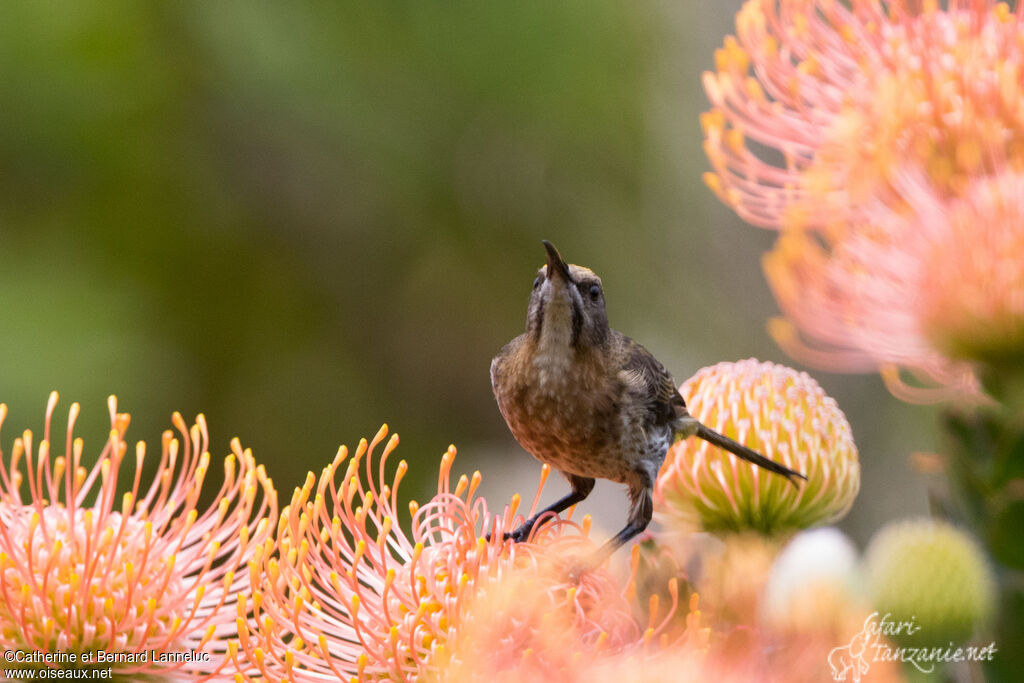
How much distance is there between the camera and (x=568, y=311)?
94cm

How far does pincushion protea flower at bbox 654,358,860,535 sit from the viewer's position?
86 centimetres

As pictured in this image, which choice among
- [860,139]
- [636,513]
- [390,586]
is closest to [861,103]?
[860,139]

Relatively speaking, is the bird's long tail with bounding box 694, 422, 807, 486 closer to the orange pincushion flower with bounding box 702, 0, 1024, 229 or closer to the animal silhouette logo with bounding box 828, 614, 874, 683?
the orange pincushion flower with bounding box 702, 0, 1024, 229

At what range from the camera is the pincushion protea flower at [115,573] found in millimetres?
953

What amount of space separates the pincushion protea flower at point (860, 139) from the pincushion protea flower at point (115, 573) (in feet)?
1.57

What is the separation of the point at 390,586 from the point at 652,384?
31 centimetres

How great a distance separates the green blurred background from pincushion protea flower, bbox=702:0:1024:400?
11.1 feet

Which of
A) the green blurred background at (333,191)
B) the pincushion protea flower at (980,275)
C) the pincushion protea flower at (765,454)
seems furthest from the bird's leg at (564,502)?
the green blurred background at (333,191)

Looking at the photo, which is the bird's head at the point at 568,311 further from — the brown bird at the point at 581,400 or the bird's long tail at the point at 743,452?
the bird's long tail at the point at 743,452

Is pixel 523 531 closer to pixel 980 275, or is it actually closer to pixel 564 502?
pixel 564 502

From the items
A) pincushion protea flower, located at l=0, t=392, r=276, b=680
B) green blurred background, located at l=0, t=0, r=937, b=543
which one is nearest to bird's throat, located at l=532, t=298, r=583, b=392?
pincushion protea flower, located at l=0, t=392, r=276, b=680

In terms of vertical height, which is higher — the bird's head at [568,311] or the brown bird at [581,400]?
the bird's head at [568,311]

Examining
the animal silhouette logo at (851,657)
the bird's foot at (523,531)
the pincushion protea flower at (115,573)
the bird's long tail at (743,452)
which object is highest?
the bird's long tail at (743,452)

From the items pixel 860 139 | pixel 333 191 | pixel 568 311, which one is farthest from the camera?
pixel 333 191
